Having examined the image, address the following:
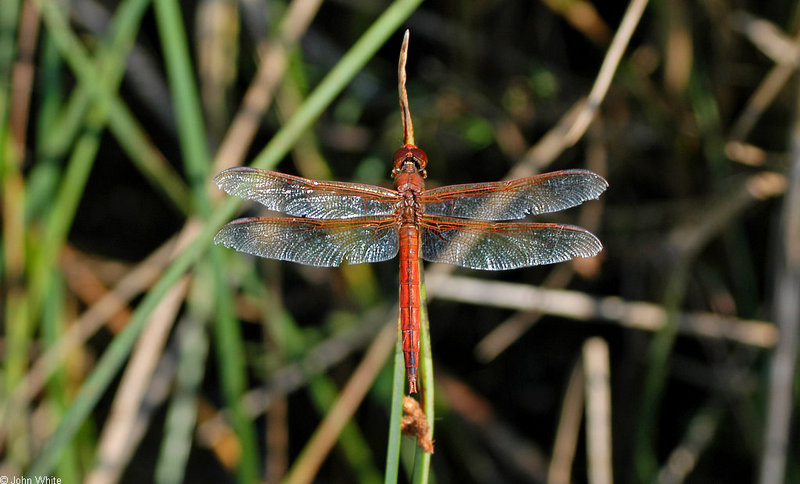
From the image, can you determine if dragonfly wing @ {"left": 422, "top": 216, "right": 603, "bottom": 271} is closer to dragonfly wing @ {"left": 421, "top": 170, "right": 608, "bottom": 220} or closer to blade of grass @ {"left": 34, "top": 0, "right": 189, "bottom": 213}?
dragonfly wing @ {"left": 421, "top": 170, "right": 608, "bottom": 220}

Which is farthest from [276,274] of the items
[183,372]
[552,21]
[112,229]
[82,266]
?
[552,21]

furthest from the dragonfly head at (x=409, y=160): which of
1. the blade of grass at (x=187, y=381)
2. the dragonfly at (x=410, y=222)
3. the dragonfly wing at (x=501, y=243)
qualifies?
the blade of grass at (x=187, y=381)

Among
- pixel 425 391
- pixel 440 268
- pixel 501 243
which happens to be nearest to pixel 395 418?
pixel 425 391

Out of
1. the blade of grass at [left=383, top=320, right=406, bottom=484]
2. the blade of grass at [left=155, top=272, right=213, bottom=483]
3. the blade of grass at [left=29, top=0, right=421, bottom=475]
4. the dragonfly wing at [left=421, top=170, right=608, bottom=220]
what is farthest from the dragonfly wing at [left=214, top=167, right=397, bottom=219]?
the blade of grass at [left=383, top=320, right=406, bottom=484]

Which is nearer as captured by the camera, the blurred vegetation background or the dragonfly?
the dragonfly

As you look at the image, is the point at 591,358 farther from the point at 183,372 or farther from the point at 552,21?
the point at 552,21

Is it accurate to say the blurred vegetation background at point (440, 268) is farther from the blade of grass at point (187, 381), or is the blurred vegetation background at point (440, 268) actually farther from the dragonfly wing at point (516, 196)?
the dragonfly wing at point (516, 196)

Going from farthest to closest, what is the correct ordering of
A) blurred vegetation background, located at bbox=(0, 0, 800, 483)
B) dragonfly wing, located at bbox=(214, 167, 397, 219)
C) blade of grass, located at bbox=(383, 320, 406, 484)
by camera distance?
blurred vegetation background, located at bbox=(0, 0, 800, 483) → dragonfly wing, located at bbox=(214, 167, 397, 219) → blade of grass, located at bbox=(383, 320, 406, 484)
